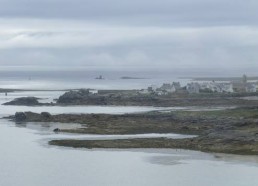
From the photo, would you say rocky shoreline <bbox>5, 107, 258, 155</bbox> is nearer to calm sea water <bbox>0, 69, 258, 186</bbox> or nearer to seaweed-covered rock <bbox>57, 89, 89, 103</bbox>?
calm sea water <bbox>0, 69, 258, 186</bbox>

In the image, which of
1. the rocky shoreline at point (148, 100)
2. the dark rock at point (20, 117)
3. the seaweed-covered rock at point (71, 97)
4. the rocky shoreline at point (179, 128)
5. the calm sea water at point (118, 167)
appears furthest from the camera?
the seaweed-covered rock at point (71, 97)

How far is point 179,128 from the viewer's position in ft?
164

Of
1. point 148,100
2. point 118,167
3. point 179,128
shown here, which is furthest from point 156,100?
point 118,167

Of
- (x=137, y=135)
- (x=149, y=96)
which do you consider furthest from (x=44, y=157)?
(x=149, y=96)

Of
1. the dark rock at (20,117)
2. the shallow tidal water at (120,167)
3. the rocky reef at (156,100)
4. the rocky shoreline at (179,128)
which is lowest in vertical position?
the shallow tidal water at (120,167)

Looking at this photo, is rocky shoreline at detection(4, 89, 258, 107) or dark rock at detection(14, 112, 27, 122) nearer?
dark rock at detection(14, 112, 27, 122)

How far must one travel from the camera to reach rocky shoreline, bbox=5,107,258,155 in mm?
39469

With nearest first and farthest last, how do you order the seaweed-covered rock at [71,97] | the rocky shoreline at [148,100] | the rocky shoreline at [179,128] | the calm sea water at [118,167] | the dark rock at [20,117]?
the calm sea water at [118,167] → the rocky shoreline at [179,128] → the dark rock at [20,117] → the rocky shoreline at [148,100] → the seaweed-covered rock at [71,97]

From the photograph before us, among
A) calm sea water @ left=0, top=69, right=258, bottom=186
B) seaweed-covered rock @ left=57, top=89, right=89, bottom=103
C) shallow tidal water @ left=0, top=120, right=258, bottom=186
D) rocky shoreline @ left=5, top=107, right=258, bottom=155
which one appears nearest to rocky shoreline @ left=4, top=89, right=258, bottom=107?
seaweed-covered rock @ left=57, top=89, right=89, bottom=103

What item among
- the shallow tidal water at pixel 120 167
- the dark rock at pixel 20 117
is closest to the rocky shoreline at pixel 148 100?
the dark rock at pixel 20 117

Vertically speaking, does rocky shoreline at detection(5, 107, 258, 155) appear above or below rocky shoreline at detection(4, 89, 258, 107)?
below

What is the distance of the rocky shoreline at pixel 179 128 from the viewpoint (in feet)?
129

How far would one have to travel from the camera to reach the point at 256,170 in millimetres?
31328

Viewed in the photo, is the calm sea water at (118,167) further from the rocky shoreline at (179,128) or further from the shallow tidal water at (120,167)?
the rocky shoreline at (179,128)
